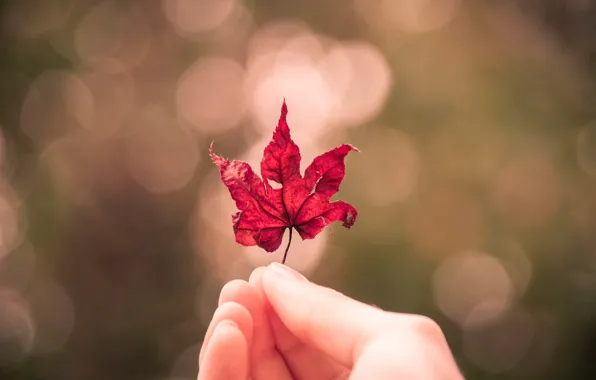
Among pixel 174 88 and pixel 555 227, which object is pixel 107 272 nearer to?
pixel 174 88

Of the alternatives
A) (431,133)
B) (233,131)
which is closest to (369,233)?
(431,133)

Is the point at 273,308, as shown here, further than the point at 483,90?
No

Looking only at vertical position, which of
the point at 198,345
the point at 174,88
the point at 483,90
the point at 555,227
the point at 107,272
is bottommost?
the point at 198,345

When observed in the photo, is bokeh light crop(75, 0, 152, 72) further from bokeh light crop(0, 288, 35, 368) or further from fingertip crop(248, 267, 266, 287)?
fingertip crop(248, 267, 266, 287)

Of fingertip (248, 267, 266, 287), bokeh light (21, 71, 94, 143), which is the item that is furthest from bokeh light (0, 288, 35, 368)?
fingertip (248, 267, 266, 287)

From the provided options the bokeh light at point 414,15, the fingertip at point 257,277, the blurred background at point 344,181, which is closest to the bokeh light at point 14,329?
the blurred background at point 344,181

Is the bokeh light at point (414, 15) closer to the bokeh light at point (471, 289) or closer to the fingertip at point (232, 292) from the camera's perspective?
the bokeh light at point (471, 289)
